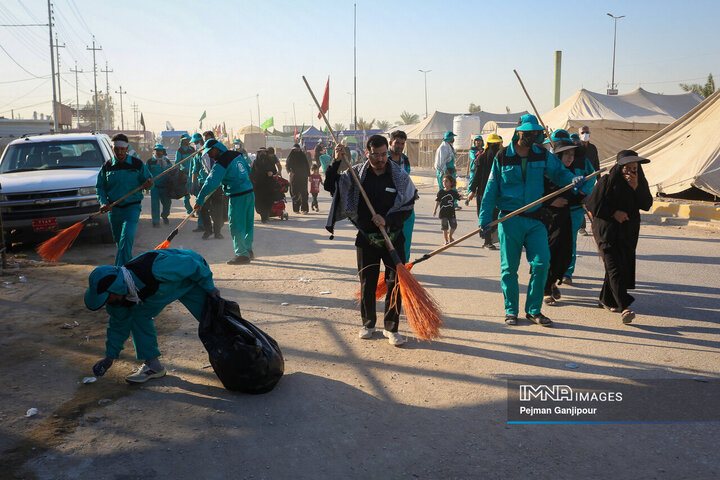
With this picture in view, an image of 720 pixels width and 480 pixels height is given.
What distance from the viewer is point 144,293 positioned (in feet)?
14.1

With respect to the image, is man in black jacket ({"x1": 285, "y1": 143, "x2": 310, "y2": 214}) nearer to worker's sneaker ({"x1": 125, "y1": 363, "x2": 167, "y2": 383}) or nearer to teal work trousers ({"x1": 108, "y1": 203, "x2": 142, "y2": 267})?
teal work trousers ({"x1": 108, "y1": 203, "x2": 142, "y2": 267})

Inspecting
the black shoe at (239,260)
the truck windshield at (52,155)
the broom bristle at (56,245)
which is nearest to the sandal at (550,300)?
the black shoe at (239,260)

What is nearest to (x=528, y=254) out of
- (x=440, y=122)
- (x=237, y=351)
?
(x=237, y=351)

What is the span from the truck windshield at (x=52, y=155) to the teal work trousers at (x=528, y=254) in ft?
28.9

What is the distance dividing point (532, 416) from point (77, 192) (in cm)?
927

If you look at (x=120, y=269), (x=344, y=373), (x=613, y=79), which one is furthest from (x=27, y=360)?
(x=613, y=79)

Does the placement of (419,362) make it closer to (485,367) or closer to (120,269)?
(485,367)

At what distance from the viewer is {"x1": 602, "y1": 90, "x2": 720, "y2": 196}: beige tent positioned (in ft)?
47.9

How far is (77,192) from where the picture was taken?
34.6ft

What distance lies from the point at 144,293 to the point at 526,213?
3.69 m

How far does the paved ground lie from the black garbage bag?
13cm

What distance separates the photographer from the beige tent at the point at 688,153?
14594 millimetres

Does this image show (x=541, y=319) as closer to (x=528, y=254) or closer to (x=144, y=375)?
(x=528, y=254)

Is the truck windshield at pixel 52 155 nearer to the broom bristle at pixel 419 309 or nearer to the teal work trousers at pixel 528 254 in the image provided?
the broom bristle at pixel 419 309
